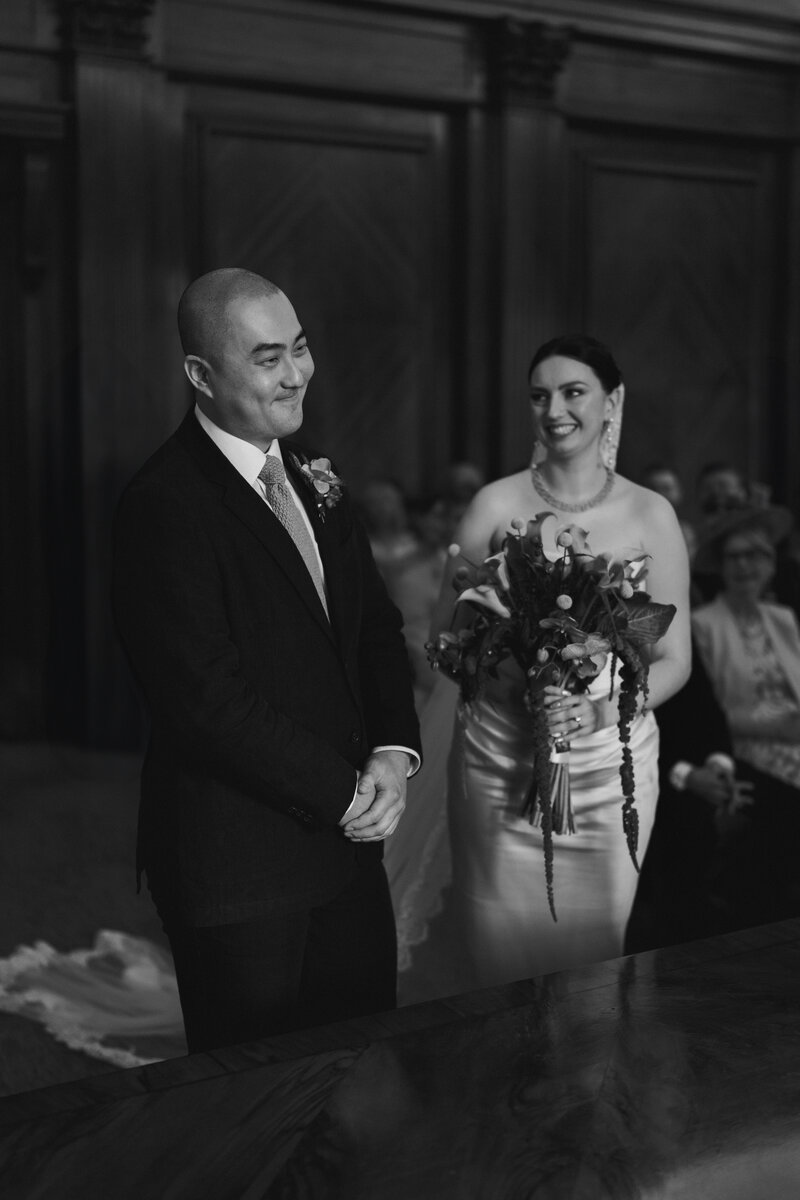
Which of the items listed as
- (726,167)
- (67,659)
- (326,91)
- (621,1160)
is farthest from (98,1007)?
(726,167)

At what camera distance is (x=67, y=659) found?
741cm

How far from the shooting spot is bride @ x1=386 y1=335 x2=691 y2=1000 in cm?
322

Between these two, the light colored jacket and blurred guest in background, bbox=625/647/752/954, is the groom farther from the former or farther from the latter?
the light colored jacket

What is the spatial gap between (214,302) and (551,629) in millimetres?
1037

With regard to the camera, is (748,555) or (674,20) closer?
(748,555)

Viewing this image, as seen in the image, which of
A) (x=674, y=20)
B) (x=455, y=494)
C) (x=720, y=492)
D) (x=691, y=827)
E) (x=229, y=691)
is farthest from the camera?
(x=674, y=20)

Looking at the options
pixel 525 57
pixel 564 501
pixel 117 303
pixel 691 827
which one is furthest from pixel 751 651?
pixel 525 57

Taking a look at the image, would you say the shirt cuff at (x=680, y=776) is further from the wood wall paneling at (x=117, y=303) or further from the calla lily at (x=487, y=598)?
the wood wall paneling at (x=117, y=303)

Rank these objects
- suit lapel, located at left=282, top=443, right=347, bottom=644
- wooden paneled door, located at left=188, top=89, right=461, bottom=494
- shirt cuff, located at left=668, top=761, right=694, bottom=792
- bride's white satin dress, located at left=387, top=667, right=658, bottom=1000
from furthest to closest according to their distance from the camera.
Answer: wooden paneled door, located at left=188, top=89, right=461, bottom=494, shirt cuff, located at left=668, top=761, right=694, bottom=792, bride's white satin dress, located at left=387, top=667, right=658, bottom=1000, suit lapel, located at left=282, top=443, right=347, bottom=644

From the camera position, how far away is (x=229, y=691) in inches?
89.5

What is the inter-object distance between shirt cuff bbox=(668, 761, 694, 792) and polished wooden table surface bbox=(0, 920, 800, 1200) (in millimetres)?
2370

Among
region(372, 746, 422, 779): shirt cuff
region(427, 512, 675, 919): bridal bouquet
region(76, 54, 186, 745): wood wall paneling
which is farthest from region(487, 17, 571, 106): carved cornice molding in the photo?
region(372, 746, 422, 779): shirt cuff

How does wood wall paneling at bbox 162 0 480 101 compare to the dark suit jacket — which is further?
wood wall paneling at bbox 162 0 480 101

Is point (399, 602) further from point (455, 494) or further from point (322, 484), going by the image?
point (322, 484)
